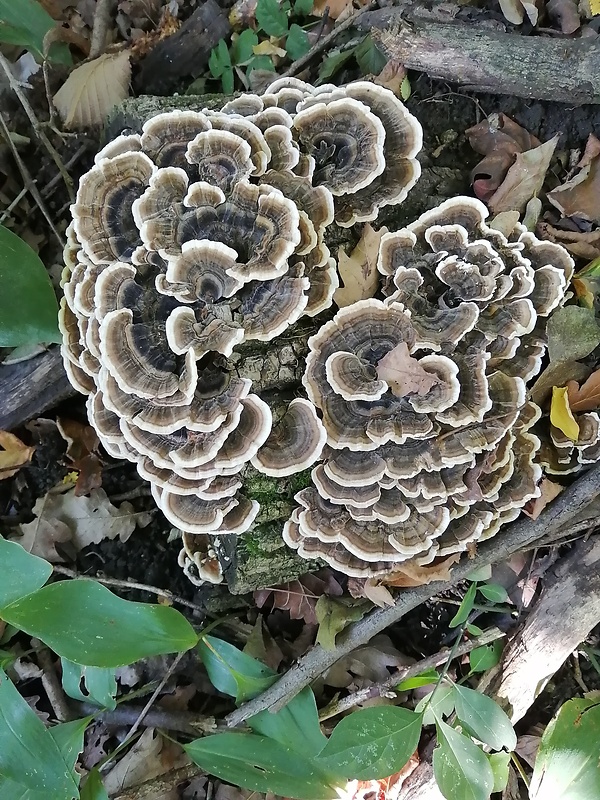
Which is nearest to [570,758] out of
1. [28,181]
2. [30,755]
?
[30,755]

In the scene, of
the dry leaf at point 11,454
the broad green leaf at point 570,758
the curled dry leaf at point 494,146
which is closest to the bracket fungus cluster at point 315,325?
the curled dry leaf at point 494,146

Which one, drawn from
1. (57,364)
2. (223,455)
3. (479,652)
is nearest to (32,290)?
(57,364)

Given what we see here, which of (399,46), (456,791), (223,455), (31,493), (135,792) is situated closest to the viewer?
(223,455)

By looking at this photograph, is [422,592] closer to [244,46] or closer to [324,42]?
[324,42]

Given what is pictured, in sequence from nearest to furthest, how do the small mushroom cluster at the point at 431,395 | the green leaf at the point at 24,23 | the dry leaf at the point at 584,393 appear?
the small mushroom cluster at the point at 431,395 → the dry leaf at the point at 584,393 → the green leaf at the point at 24,23

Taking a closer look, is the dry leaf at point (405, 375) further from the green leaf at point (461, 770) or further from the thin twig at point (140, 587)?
the thin twig at point (140, 587)

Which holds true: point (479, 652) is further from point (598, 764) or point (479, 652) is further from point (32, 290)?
point (32, 290)

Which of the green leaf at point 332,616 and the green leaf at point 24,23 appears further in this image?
the green leaf at point 24,23
